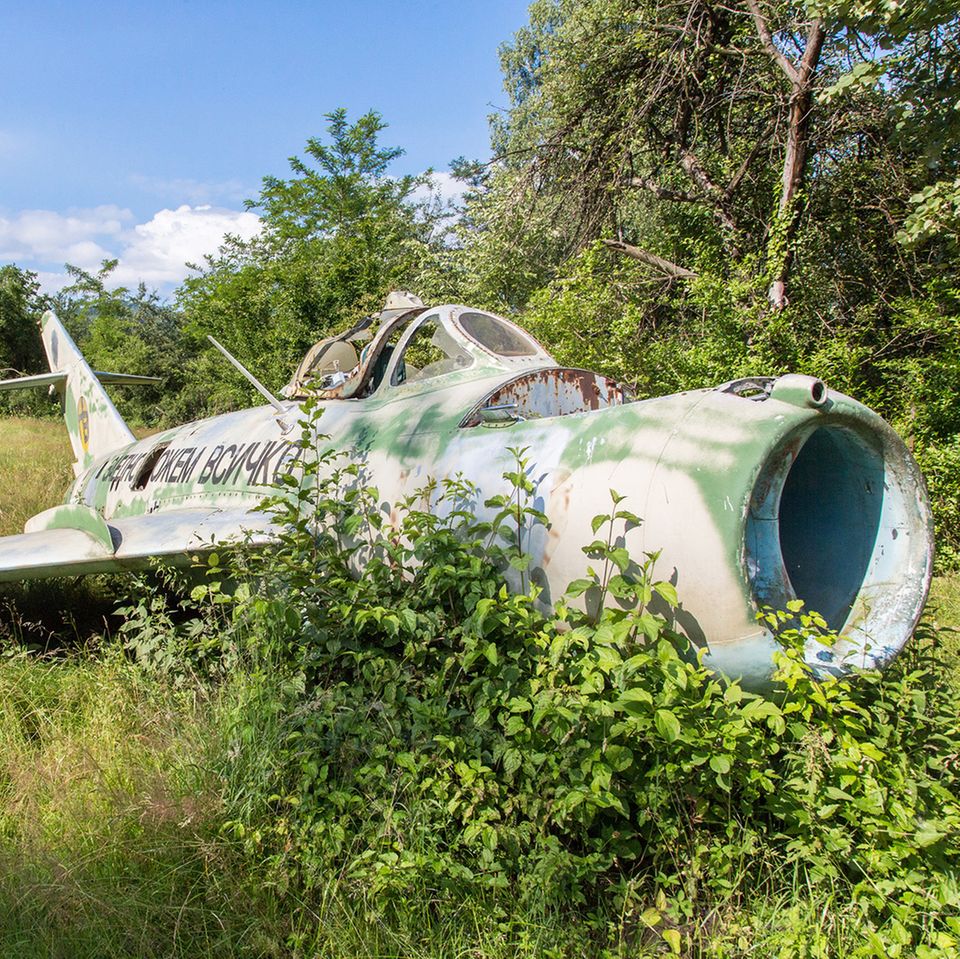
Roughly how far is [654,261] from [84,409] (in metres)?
9.27

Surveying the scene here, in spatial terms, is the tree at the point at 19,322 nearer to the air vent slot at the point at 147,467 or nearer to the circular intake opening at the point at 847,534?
the air vent slot at the point at 147,467

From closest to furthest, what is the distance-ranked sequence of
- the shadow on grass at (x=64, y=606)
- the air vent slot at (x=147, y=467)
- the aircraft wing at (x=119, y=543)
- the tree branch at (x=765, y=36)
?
the aircraft wing at (x=119, y=543) < the shadow on grass at (x=64, y=606) < the air vent slot at (x=147, y=467) < the tree branch at (x=765, y=36)

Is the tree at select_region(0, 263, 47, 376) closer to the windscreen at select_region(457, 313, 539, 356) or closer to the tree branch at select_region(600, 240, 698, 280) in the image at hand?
the tree branch at select_region(600, 240, 698, 280)

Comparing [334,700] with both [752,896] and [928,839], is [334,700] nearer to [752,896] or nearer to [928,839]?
[752,896]

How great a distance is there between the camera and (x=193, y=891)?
7.91 ft

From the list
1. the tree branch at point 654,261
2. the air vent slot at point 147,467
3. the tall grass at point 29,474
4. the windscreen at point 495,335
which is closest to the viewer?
the windscreen at point 495,335

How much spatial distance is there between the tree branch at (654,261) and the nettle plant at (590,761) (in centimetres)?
916

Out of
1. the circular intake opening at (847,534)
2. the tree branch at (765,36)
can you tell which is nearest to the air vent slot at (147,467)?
the circular intake opening at (847,534)

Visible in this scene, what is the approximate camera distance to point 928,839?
87.1 inches

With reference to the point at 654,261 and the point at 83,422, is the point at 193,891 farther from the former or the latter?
the point at 654,261

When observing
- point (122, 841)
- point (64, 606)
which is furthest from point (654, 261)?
point (122, 841)

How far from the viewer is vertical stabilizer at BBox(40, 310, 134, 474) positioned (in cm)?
965

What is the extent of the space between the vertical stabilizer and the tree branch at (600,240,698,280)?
7952mm

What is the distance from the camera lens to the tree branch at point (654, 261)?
36.3ft
